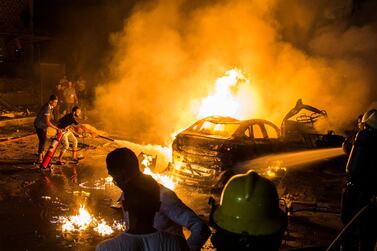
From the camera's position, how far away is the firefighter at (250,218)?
193cm

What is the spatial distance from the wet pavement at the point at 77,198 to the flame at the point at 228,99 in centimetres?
511

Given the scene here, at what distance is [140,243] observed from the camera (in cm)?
214

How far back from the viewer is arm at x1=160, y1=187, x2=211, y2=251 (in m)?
2.89

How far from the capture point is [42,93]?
19.9 m

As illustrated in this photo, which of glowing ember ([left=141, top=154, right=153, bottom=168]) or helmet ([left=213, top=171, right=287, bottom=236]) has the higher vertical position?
helmet ([left=213, top=171, right=287, bottom=236])

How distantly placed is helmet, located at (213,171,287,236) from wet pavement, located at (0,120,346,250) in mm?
4353

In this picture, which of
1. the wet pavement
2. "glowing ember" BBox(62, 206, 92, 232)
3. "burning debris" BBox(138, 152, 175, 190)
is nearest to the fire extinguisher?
the wet pavement

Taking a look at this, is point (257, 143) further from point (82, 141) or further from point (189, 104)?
point (189, 104)

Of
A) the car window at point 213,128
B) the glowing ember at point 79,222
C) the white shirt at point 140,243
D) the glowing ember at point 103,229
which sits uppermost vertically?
the car window at point 213,128

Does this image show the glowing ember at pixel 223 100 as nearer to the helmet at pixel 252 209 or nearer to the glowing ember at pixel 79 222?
the glowing ember at pixel 79 222

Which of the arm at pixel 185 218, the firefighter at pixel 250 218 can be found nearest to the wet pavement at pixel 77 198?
the arm at pixel 185 218

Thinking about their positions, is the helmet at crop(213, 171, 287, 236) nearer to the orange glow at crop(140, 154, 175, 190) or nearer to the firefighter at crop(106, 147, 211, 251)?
the firefighter at crop(106, 147, 211, 251)

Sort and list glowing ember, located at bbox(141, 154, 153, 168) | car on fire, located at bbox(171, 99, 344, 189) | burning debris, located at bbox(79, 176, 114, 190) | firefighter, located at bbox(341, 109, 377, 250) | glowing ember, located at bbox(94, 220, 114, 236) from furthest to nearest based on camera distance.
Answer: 1. glowing ember, located at bbox(141, 154, 153, 168)
2. burning debris, located at bbox(79, 176, 114, 190)
3. car on fire, located at bbox(171, 99, 344, 189)
4. glowing ember, located at bbox(94, 220, 114, 236)
5. firefighter, located at bbox(341, 109, 377, 250)

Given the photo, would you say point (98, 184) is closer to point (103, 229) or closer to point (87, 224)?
point (87, 224)
